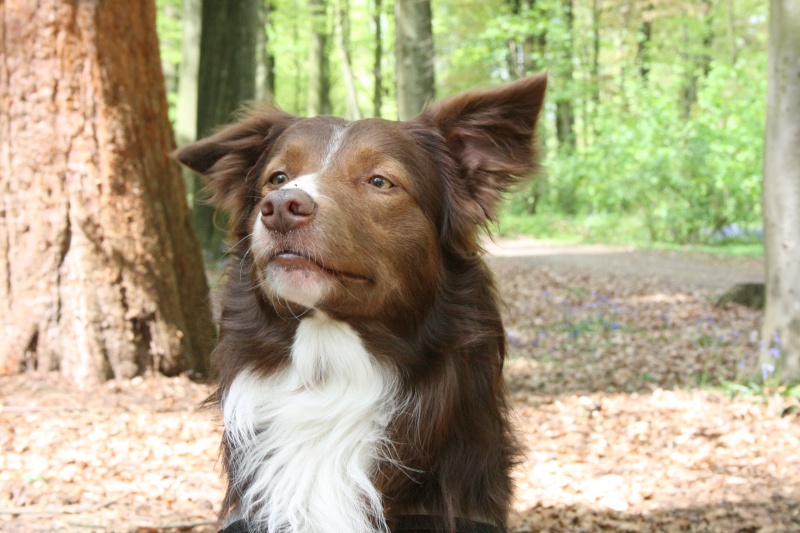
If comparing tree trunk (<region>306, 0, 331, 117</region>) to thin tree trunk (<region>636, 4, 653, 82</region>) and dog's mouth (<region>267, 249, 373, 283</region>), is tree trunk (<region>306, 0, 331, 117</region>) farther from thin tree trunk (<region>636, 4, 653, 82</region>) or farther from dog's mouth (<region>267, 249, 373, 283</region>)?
dog's mouth (<region>267, 249, 373, 283</region>)

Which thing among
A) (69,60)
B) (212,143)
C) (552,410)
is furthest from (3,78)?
(552,410)

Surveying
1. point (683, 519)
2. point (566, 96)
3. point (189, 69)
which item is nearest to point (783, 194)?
point (683, 519)

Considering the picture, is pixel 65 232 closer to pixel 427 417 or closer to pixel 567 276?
pixel 427 417

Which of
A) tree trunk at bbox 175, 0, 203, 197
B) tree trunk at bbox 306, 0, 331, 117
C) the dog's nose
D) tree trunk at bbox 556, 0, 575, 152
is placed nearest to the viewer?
the dog's nose

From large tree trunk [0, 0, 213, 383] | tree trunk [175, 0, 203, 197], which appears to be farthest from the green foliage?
large tree trunk [0, 0, 213, 383]

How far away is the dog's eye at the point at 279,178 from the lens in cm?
330

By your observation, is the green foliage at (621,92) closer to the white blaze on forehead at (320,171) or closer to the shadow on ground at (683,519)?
the shadow on ground at (683,519)

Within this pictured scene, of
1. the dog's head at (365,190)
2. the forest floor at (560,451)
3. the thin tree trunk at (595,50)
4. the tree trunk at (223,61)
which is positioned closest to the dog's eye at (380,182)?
the dog's head at (365,190)

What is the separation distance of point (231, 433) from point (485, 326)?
1.16 meters

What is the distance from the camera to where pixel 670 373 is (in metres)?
7.40

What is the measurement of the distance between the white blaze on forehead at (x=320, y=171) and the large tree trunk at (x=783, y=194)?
13.1 ft

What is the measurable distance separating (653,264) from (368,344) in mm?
14027

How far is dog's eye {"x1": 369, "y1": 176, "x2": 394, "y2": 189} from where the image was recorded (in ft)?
10.5

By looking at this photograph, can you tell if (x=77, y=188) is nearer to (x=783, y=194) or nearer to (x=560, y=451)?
(x=560, y=451)
